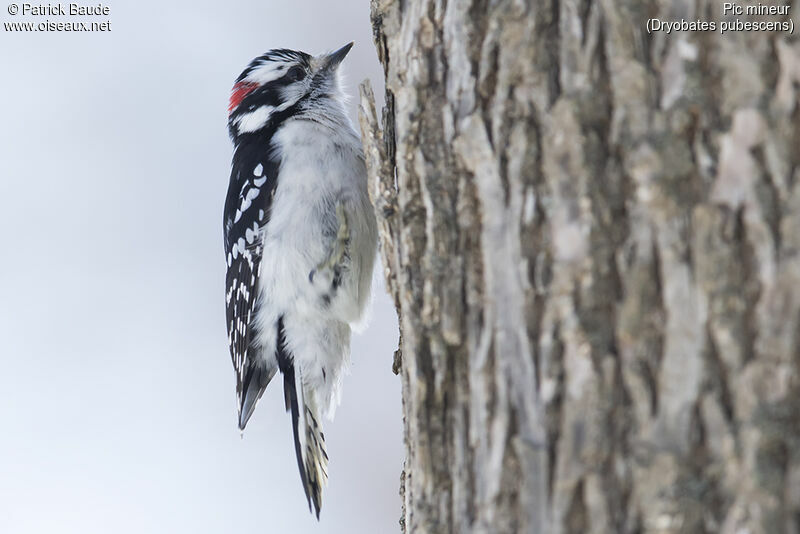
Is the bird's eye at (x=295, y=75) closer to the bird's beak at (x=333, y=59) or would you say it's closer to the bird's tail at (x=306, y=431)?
the bird's beak at (x=333, y=59)

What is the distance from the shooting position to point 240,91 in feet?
13.1

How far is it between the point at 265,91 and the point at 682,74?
277cm

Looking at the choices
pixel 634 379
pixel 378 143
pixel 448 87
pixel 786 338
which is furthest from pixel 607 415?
pixel 378 143

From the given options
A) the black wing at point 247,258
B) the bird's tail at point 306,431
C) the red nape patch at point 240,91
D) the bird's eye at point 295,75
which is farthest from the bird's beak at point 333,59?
the bird's tail at point 306,431

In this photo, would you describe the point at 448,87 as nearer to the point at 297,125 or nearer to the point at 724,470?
the point at 724,470

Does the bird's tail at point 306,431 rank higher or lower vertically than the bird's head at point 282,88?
lower

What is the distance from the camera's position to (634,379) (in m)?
1.30

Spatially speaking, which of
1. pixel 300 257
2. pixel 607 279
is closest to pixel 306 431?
pixel 300 257

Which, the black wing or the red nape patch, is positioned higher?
the red nape patch

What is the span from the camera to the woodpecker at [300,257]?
129 inches

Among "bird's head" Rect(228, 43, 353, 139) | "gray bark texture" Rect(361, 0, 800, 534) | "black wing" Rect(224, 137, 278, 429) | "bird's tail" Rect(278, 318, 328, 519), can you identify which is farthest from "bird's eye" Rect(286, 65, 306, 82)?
"gray bark texture" Rect(361, 0, 800, 534)

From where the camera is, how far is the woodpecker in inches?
129

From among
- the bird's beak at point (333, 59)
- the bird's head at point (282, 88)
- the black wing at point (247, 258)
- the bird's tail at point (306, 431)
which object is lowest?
the bird's tail at point (306, 431)

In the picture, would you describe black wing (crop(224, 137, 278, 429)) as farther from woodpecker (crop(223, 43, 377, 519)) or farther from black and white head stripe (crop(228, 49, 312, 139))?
black and white head stripe (crop(228, 49, 312, 139))
